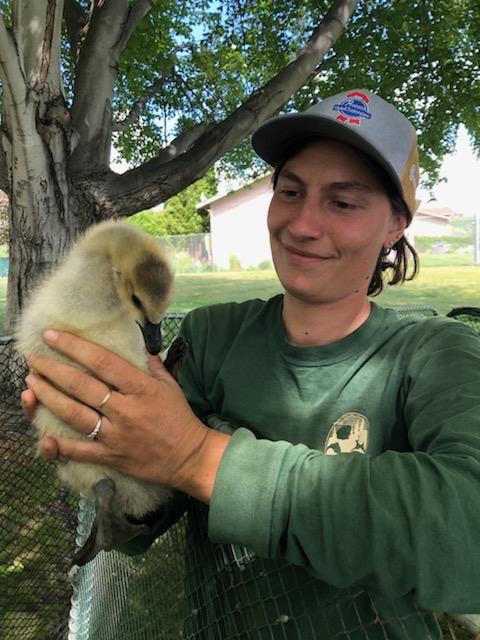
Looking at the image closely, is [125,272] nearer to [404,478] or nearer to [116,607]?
[404,478]

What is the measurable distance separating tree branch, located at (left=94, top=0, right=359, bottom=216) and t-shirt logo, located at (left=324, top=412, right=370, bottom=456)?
13.2ft

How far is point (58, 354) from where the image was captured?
1.51 m

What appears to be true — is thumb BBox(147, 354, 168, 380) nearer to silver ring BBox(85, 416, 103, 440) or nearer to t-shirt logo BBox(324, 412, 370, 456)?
silver ring BBox(85, 416, 103, 440)

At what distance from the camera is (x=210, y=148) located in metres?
5.32

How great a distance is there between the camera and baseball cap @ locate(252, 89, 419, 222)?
1411 mm

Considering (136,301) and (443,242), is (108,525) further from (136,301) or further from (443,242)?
(443,242)

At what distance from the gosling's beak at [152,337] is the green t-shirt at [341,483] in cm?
17

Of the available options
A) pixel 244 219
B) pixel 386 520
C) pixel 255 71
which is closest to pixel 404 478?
pixel 386 520

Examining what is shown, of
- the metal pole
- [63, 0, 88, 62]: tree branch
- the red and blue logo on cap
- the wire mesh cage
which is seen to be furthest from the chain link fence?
the metal pole

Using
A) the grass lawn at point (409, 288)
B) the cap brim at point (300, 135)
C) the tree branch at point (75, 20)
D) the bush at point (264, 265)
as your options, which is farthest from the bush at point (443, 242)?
the cap brim at point (300, 135)

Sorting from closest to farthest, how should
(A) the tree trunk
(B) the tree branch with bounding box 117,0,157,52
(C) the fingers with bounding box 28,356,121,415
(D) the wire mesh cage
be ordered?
(C) the fingers with bounding box 28,356,121,415 → (D) the wire mesh cage → (A) the tree trunk → (B) the tree branch with bounding box 117,0,157,52

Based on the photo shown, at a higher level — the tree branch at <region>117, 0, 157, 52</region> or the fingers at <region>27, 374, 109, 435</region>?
the tree branch at <region>117, 0, 157, 52</region>

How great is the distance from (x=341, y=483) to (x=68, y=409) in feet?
2.29

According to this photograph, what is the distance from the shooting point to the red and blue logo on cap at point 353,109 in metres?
1.44
